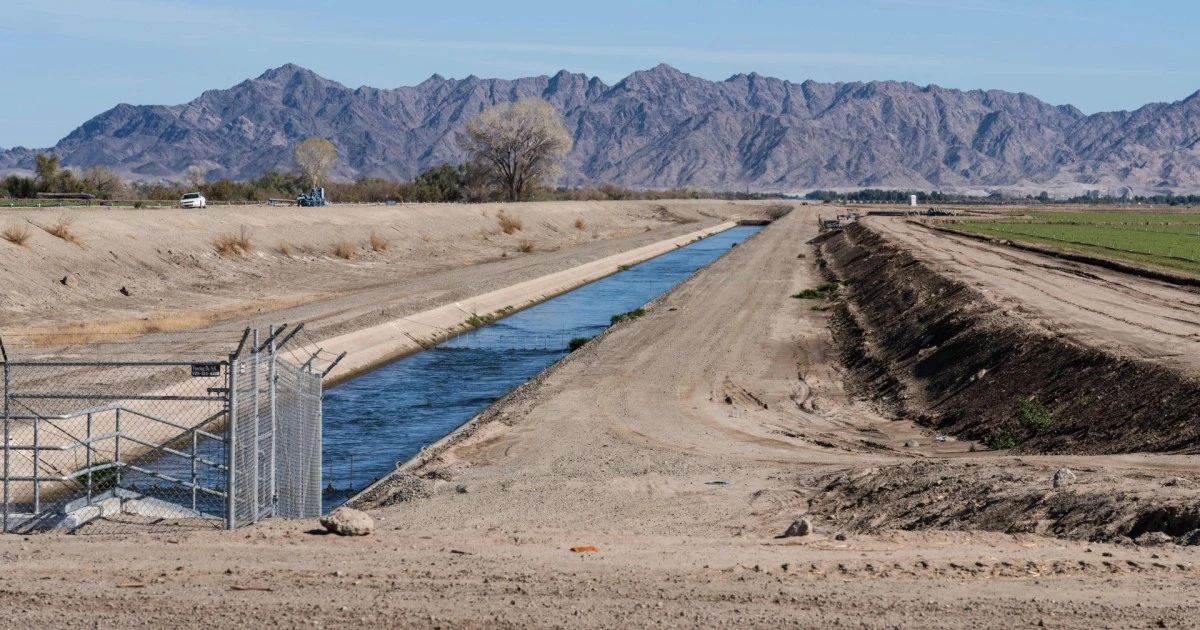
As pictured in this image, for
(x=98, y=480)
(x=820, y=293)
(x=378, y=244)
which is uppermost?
→ (x=378, y=244)

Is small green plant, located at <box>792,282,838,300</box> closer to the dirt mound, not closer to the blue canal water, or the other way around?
the blue canal water

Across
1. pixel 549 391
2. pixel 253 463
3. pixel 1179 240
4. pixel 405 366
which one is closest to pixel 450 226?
pixel 1179 240

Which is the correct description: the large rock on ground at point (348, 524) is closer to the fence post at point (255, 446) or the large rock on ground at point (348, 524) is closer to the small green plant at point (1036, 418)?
the fence post at point (255, 446)

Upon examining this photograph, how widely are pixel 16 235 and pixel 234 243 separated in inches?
566

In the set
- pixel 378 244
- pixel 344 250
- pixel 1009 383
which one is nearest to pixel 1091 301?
pixel 1009 383

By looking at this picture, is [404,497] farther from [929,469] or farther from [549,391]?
[549,391]

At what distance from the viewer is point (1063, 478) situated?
14.8 meters

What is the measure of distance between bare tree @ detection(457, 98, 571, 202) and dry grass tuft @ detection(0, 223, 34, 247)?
106 m

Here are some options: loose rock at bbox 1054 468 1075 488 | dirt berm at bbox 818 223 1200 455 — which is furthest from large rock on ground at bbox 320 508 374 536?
dirt berm at bbox 818 223 1200 455

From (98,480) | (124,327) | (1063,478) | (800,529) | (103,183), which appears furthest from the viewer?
(103,183)

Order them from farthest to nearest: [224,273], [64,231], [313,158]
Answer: [313,158] → [224,273] → [64,231]

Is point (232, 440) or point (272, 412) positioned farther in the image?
point (272, 412)

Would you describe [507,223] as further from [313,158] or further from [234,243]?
[313,158]

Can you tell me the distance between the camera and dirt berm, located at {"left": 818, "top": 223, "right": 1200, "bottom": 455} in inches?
770
